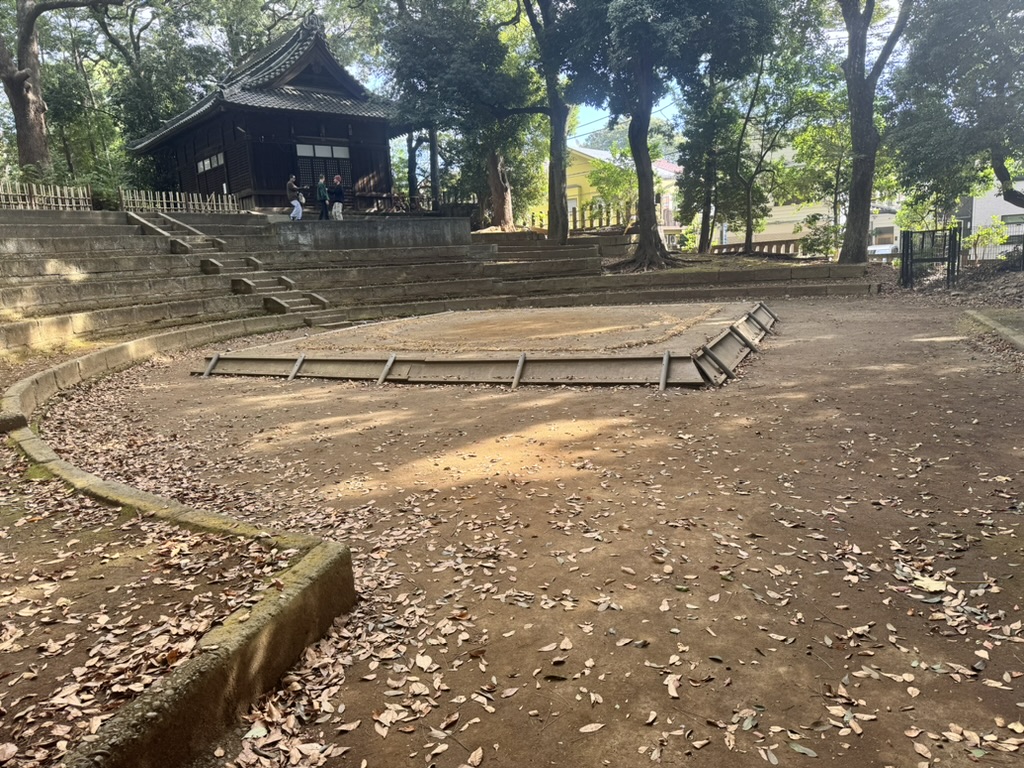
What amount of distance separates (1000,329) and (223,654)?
11.1 meters

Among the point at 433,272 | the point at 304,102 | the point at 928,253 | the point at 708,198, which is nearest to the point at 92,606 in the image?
the point at 433,272

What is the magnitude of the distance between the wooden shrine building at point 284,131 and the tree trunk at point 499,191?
4828 mm

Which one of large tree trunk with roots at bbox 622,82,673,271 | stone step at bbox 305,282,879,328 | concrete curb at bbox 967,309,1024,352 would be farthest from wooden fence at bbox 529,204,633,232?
concrete curb at bbox 967,309,1024,352

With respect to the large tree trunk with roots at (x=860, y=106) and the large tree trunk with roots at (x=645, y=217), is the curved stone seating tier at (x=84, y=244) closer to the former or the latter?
the large tree trunk with roots at (x=645, y=217)

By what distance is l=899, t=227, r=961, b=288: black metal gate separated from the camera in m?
16.7

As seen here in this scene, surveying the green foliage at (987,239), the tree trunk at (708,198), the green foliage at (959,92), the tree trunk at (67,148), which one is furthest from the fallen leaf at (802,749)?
the tree trunk at (67,148)

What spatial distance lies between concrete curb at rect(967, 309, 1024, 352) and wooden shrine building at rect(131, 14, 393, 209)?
2015cm

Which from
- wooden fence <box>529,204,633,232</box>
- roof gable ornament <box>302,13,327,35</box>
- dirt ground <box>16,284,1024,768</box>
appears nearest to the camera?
dirt ground <box>16,284,1024,768</box>

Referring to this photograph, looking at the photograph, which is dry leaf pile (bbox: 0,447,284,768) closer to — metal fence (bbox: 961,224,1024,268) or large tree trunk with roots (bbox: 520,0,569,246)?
metal fence (bbox: 961,224,1024,268)

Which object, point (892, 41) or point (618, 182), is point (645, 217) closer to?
point (892, 41)

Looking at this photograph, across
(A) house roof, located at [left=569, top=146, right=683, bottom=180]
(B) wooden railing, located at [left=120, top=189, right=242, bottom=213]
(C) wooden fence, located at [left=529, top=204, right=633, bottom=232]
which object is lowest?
(B) wooden railing, located at [left=120, top=189, right=242, bottom=213]

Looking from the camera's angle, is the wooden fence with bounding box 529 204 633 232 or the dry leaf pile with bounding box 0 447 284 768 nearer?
the dry leaf pile with bounding box 0 447 284 768

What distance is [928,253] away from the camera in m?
17.5

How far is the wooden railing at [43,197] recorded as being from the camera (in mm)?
15727
